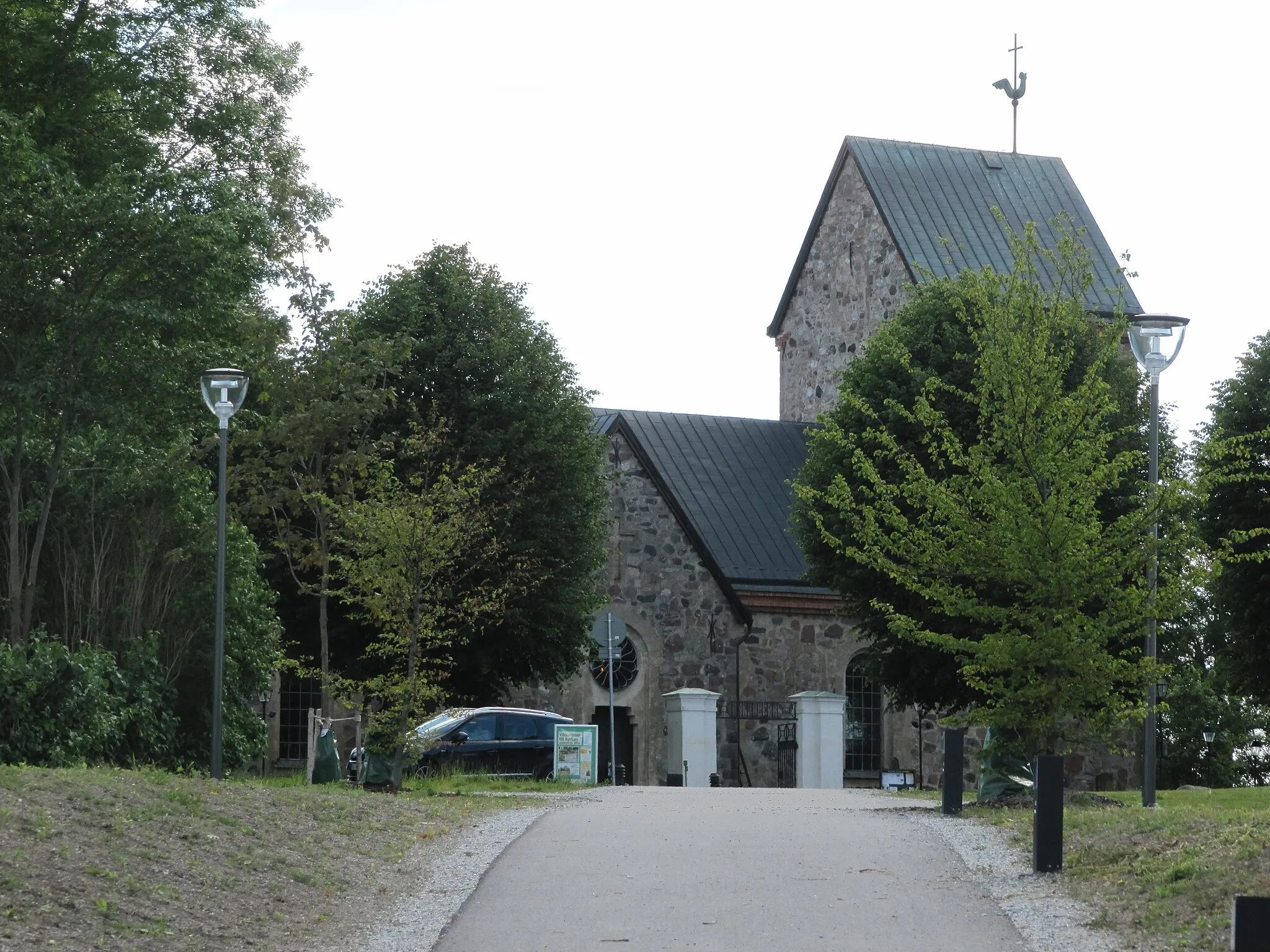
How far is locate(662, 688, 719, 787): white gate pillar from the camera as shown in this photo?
34188 millimetres

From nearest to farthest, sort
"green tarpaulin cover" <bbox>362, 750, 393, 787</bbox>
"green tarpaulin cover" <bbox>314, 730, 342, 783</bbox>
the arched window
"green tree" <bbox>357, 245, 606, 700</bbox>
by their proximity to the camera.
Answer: "green tarpaulin cover" <bbox>362, 750, 393, 787</bbox> < "green tarpaulin cover" <bbox>314, 730, 342, 783</bbox> < "green tree" <bbox>357, 245, 606, 700</bbox> < the arched window

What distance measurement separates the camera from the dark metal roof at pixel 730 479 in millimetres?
37750

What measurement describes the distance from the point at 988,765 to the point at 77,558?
11.4m

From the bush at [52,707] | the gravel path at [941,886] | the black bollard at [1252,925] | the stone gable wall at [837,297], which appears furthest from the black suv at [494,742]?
the black bollard at [1252,925]

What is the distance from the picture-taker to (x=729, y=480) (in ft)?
132

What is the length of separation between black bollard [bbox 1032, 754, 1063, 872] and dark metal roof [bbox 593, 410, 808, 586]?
23.4 m

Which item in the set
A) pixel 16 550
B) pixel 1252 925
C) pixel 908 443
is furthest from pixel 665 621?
pixel 1252 925

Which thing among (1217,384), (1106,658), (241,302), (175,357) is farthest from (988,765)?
(1217,384)

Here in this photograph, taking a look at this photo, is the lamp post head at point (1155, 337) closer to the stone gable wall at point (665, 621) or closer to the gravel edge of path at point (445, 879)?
the gravel edge of path at point (445, 879)

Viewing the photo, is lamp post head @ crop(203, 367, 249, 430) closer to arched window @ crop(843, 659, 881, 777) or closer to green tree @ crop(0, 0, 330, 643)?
green tree @ crop(0, 0, 330, 643)

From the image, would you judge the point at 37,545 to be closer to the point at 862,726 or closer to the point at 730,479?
the point at 730,479

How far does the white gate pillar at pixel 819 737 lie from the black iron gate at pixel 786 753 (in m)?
2.44

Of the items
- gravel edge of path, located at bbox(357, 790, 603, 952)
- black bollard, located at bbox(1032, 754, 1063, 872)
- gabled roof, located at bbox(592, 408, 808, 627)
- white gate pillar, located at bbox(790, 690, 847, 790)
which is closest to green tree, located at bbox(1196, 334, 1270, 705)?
white gate pillar, located at bbox(790, 690, 847, 790)

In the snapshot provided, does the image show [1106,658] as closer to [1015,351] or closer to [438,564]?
[1015,351]
